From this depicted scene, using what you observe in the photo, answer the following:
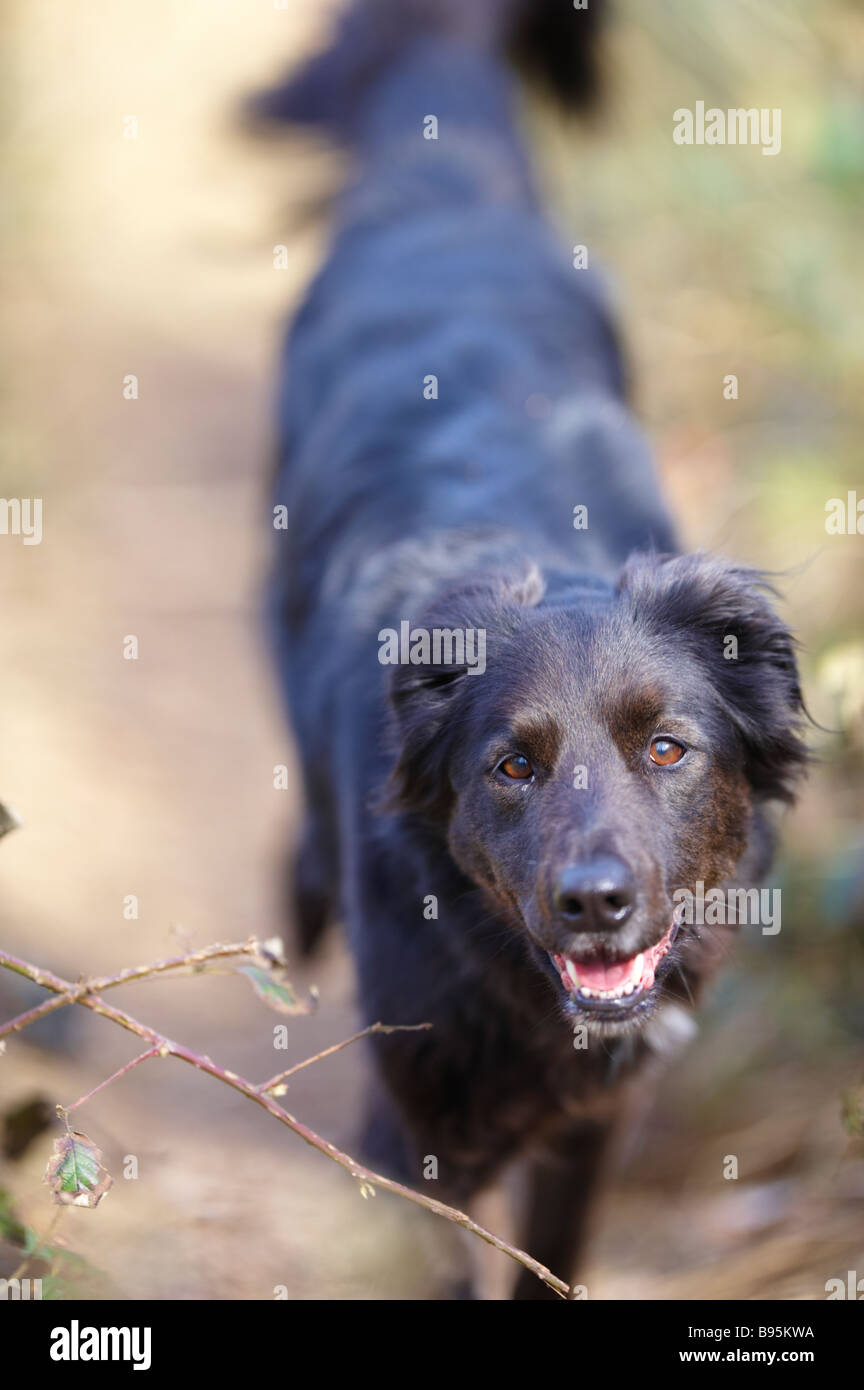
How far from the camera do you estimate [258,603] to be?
5.23 metres

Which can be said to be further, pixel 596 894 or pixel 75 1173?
pixel 596 894

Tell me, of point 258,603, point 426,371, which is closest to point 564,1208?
point 426,371

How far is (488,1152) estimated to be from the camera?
303cm

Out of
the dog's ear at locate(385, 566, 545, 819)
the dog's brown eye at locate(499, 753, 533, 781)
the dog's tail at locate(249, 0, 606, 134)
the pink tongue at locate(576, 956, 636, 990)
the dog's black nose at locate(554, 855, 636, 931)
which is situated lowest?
the pink tongue at locate(576, 956, 636, 990)

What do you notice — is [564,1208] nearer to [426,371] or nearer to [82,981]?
[82,981]

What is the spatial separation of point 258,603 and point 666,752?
3054 millimetres

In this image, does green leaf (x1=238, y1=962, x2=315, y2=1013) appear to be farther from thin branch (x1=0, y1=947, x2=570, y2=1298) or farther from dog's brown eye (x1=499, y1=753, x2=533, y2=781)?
dog's brown eye (x1=499, y1=753, x2=533, y2=781)

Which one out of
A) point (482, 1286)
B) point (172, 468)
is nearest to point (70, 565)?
point (172, 468)

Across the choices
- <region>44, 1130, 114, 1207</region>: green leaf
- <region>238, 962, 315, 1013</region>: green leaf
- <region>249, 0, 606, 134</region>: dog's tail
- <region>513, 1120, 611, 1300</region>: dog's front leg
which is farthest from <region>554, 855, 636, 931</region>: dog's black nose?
<region>249, 0, 606, 134</region>: dog's tail

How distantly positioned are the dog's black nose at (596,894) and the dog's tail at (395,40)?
14.9 ft

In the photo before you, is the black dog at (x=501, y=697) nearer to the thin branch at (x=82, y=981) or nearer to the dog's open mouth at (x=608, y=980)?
the dog's open mouth at (x=608, y=980)

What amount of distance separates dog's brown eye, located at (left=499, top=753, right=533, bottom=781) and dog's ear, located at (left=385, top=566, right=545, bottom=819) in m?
0.20

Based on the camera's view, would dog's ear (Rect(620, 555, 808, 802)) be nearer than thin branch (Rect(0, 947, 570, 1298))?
No

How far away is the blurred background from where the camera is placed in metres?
3.57
